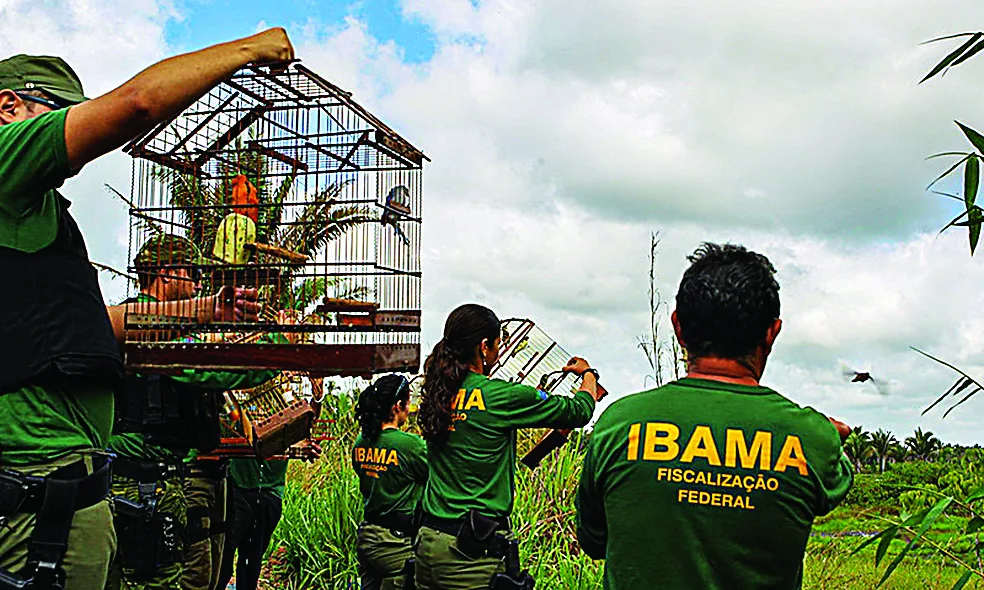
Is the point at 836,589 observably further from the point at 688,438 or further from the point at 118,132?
the point at 118,132

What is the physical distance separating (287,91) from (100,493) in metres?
3.61

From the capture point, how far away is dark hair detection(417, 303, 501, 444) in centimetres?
520

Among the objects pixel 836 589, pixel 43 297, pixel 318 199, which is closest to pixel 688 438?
pixel 43 297

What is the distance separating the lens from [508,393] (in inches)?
202

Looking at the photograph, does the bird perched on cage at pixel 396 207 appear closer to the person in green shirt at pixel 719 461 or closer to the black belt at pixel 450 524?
the black belt at pixel 450 524

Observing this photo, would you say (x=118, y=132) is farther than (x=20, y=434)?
No

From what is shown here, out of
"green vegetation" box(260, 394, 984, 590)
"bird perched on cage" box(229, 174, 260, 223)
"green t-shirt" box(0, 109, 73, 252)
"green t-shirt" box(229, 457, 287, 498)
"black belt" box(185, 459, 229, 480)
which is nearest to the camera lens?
"green t-shirt" box(0, 109, 73, 252)

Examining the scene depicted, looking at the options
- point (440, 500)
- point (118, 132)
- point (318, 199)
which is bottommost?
point (440, 500)

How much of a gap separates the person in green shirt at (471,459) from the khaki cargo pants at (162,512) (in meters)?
1.53

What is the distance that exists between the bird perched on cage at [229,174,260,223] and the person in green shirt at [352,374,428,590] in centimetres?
149

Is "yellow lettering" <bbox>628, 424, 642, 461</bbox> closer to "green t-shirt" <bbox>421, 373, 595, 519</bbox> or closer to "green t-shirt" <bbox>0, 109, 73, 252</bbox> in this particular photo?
"green t-shirt" <bbox>0, 109, 73, 252</bbox>

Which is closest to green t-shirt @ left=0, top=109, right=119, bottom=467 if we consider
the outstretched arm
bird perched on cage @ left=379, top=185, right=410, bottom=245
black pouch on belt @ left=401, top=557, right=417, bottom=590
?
the outstretched arm

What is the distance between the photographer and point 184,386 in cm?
568

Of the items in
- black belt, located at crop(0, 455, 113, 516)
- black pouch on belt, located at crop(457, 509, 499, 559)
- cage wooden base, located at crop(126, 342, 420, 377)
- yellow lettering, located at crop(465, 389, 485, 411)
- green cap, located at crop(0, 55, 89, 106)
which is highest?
green cap, located at crop(0, 55, 89, 106)
